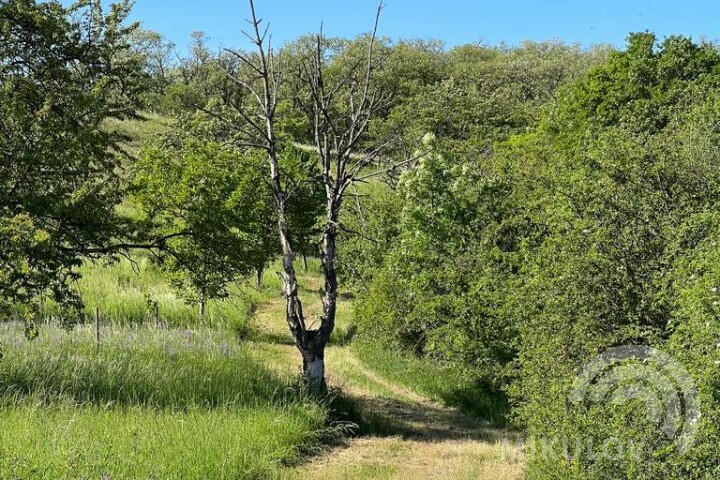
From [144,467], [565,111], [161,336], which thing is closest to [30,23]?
[161,336]

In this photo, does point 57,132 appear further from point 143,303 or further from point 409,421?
point 143,303

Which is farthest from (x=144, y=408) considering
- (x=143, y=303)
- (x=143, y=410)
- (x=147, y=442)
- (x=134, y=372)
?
(x=143, y=303)

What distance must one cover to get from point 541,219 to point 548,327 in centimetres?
299

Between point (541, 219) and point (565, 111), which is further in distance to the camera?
point (565, 111)

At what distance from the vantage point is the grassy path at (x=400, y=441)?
8.08m

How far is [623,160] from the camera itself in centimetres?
937

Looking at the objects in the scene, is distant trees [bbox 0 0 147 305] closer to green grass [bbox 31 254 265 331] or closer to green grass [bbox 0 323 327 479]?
green grass [bbox 0 323 327 479]

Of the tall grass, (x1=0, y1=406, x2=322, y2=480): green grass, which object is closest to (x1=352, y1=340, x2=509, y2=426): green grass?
the tall grass

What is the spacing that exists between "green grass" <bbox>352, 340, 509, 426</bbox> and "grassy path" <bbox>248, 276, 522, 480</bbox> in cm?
24

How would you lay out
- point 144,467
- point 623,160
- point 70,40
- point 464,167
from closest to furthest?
point 144,467 < point 623,160 < point 70,40 < point 464,167

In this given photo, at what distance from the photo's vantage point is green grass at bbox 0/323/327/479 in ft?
20.9

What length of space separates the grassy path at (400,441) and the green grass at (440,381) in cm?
24

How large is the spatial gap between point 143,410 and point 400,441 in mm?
3866

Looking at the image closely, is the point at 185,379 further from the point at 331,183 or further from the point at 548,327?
the point at 548,327
